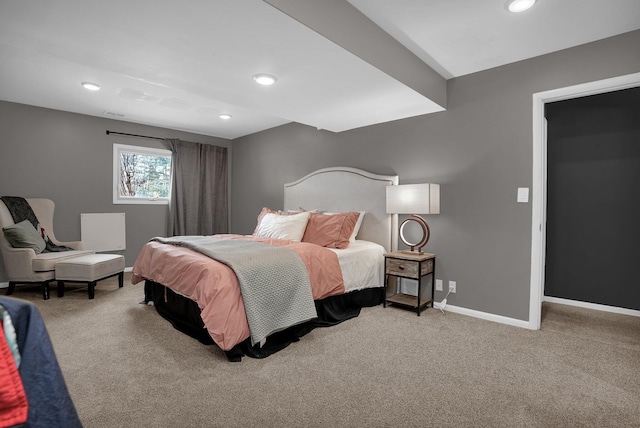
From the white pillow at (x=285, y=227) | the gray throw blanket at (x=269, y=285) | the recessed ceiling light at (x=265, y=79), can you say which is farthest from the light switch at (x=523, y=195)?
the recessed ceiling light at (x=265, y=79)

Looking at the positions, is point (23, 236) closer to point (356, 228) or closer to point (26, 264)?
point (26, 264)

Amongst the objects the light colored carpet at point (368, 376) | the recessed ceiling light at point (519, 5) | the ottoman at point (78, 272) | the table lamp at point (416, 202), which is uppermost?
the recessed ceiling light at point (519, 5)

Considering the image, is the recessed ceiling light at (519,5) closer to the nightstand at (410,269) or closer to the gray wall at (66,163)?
the nightstand at (410,269)

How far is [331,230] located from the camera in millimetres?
3512

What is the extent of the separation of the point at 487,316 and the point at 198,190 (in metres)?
4.79

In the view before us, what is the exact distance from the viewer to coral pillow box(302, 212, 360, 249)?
3439 millimetres

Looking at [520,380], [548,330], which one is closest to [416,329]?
[520,380]

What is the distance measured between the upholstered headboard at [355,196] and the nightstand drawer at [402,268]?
15.5 inches

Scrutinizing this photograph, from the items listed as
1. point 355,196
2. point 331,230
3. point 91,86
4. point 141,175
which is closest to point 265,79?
point 331,230

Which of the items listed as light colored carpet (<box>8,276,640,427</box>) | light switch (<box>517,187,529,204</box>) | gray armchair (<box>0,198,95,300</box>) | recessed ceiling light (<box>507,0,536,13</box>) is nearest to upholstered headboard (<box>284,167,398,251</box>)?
light colored carpet (<box>8,276,640,427</box>)

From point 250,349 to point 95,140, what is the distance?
4247 millimetres

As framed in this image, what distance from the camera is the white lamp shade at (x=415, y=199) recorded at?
3.12m

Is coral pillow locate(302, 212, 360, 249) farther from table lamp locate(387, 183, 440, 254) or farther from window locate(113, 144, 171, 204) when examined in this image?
window locate(113, 144, 171, 204)

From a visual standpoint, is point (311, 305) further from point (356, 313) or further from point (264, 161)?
point (264, 161)
